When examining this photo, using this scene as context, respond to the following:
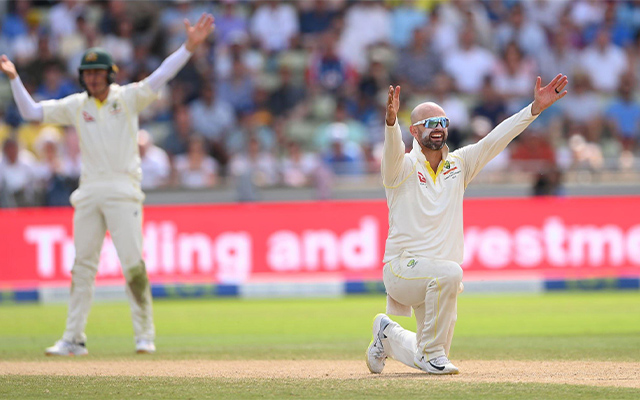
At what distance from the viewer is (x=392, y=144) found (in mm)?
6891

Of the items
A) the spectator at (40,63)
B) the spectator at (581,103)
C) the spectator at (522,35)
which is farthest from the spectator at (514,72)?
the spectator at (40,63)

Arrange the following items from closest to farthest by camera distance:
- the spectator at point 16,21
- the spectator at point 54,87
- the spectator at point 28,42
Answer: the spectator at point 54,87 < the spectator at point 28,42 < the spectator at point 16,21

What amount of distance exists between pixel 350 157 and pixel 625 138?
182 inches

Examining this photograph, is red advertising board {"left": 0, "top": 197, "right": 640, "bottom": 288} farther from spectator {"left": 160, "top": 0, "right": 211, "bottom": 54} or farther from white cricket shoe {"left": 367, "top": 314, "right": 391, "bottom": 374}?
white cricket shoe {"left": 367, "top": 314, "right": 391, "bottom": 374}

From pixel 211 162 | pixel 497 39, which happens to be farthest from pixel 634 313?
pixel 497 39

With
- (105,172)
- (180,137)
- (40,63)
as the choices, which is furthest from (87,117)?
(40,63)

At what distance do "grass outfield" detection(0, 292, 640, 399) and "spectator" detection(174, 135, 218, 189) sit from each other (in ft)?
5.84

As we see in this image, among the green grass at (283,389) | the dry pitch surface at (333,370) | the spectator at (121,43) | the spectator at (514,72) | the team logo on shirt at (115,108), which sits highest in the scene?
the spectator at (121,43)

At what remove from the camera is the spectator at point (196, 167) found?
51.7 feet

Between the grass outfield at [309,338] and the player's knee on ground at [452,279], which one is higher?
the player's knee on ground at [452,279]

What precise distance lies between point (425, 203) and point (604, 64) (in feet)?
42.8

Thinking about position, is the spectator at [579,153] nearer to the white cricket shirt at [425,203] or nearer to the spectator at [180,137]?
the spectator at [180,137]

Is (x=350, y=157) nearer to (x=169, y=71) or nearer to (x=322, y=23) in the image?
(x=322, y=23)

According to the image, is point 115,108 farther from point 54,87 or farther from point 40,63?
point 40,63
